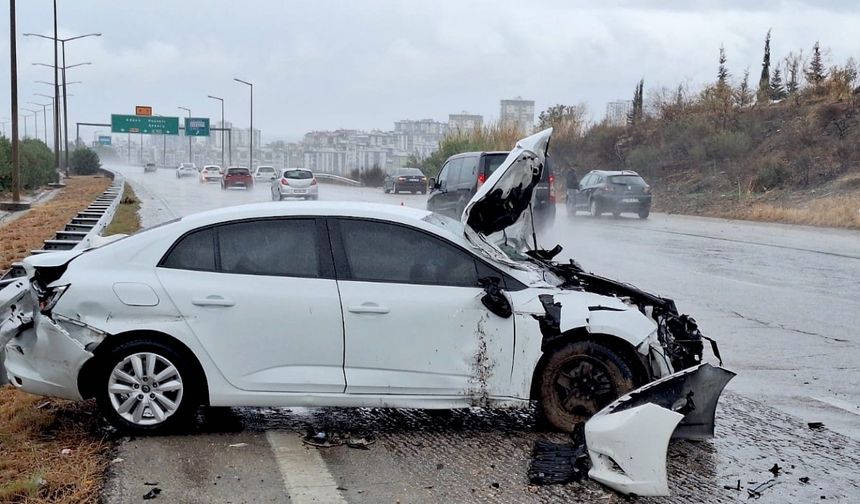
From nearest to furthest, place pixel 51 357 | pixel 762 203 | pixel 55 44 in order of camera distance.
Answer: pixel 51 357 → pixel 762 203 → pixel 55 44

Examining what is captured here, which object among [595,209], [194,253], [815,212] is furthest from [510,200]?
[815,212]

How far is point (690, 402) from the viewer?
529 centimetres

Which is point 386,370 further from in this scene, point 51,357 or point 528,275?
point 51,357

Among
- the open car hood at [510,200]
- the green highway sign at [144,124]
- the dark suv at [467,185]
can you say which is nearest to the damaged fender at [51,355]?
the open car hood at [510,200]

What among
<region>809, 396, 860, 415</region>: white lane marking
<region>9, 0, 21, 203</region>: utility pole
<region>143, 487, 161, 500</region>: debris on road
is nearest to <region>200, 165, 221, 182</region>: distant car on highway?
<region>9, 0, 21, 203</region>: utility pole

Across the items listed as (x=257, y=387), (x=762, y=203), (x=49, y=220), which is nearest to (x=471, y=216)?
(x=257, y=387)

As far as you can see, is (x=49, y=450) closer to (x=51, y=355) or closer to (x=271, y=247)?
(x=51, y=355)

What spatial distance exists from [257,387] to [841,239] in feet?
63.1

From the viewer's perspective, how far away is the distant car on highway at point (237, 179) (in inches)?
1917

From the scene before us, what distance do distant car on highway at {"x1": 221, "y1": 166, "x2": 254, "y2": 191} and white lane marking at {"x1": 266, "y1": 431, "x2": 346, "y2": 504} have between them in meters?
44.1

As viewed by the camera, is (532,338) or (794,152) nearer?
(532,338)

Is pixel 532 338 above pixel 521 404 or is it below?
above

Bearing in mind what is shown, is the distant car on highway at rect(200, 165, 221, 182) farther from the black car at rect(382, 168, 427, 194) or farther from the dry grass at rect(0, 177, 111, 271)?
the dry grass at rect(0, 177, 111, 271)

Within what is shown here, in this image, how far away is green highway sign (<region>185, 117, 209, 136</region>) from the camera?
87700 mm
